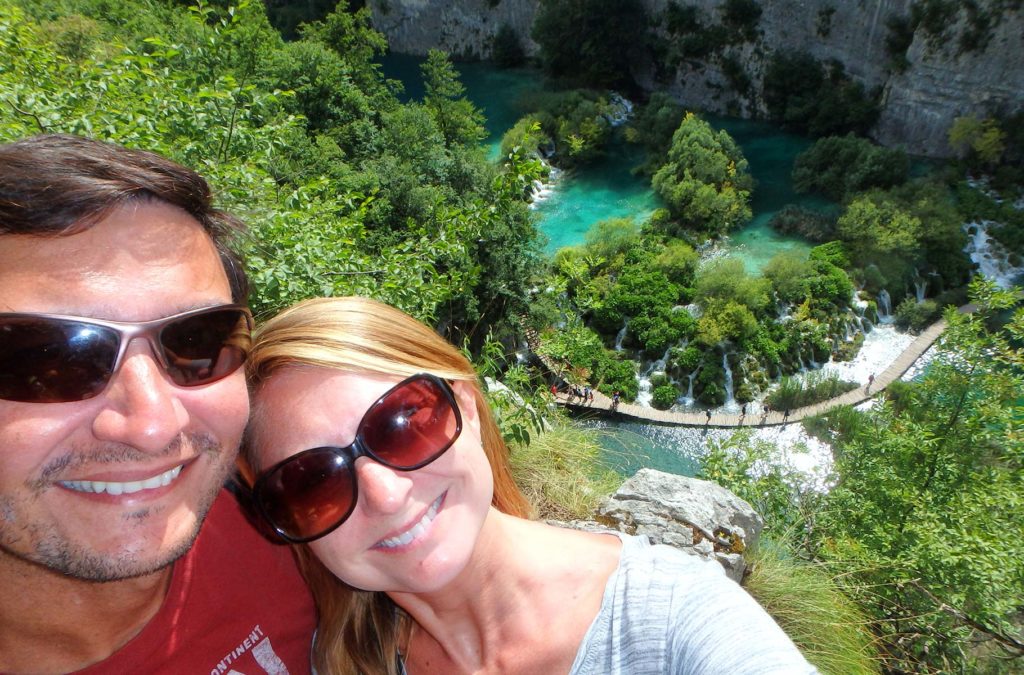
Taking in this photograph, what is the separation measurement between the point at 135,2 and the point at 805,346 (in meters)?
23.8

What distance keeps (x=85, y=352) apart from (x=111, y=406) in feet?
0.37

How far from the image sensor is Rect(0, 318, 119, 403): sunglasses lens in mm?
1202

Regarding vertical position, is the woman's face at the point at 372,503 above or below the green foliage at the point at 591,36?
above

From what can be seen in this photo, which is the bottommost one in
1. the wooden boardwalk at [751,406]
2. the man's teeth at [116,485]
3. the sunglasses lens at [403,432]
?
the wooden boardwalk at [751,406]

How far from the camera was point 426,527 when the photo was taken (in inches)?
56.2

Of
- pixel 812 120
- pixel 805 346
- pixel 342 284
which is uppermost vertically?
pixel 342 284

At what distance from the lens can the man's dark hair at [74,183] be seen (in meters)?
1.24

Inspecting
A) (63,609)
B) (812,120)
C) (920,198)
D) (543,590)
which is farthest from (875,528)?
(812,120)

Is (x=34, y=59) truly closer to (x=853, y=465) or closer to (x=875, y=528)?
(x=875, y=528)

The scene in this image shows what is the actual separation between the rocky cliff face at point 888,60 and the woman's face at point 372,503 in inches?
1117

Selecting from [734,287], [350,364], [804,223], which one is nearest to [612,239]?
[734,287]

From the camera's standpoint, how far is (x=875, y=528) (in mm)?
7590

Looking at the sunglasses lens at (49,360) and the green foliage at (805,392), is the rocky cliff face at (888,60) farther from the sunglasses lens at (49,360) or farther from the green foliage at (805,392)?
the sunglasses lens at (49,360)

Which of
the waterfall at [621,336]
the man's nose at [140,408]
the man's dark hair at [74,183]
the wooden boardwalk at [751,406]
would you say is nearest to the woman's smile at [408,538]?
the man's nose at [140,408]
